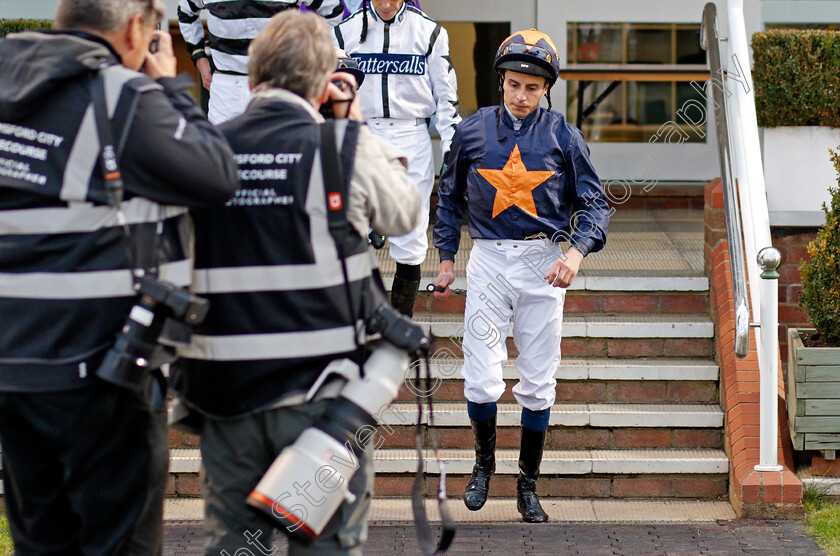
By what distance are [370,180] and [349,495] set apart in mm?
840

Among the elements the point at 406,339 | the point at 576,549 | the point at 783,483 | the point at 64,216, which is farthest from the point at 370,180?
the point at 783,483

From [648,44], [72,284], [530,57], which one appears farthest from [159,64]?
[648,44]

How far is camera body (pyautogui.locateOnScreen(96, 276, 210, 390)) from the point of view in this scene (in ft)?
8.32

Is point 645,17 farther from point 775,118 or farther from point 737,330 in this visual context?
point 737,330

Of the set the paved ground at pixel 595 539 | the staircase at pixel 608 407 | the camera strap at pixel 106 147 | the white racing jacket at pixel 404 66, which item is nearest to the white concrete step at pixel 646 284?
the staircase at pixel 608 407

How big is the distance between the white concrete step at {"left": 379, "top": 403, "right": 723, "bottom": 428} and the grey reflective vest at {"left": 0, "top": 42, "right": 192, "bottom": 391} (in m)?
2.89

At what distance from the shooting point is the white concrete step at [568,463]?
516cm

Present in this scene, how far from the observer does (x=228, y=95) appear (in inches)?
204

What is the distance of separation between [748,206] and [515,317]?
1500mm

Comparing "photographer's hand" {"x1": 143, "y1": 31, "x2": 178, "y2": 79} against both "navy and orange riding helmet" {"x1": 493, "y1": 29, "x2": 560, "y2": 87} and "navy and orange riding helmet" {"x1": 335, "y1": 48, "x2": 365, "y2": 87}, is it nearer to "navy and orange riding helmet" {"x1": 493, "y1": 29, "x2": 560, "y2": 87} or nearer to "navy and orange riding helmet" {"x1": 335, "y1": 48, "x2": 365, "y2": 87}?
"navy and orange riding helmet" {"x1": 335, "y1": 48, "x2": 365, "y2": 87}

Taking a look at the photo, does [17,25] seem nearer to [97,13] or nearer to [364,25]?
[364,25]

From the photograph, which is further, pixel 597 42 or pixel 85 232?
pixel 597 42

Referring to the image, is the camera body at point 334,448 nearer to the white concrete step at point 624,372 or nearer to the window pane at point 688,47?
the white concrete step at point 624,372

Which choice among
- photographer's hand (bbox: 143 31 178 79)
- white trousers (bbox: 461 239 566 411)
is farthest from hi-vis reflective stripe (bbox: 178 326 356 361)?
white trousers (bbox: 461 239 566 411)
